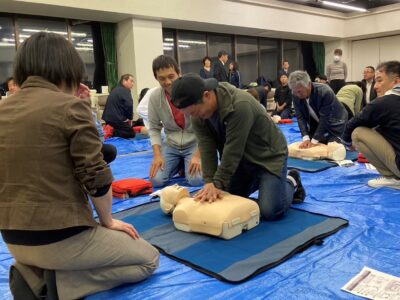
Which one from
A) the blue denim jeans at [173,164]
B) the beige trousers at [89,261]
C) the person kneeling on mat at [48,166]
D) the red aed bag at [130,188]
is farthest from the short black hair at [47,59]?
the blue denim jeans at [173,164]

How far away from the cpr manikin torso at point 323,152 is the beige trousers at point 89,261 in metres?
2.51

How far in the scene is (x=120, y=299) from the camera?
149 centimetres

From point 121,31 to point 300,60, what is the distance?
273 inches

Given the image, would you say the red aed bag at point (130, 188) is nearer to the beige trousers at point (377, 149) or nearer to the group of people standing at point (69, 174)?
the group of people standing at point (69, 174)

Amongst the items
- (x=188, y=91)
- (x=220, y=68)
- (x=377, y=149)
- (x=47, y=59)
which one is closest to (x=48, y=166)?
(x=47, y=59)

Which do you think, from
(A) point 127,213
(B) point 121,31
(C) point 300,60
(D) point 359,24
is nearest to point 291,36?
(C) point 300,60

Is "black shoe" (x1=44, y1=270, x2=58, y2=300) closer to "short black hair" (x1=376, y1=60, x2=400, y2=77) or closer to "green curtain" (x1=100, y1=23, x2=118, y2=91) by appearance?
"short black hair" (x1=376, y1=60, x2=400, y2=77)

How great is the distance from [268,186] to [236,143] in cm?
36

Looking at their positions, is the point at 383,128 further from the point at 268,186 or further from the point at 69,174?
the point at 69,174

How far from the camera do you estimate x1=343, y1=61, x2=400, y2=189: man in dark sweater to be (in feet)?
8.46

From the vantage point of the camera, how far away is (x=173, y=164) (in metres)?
3.24

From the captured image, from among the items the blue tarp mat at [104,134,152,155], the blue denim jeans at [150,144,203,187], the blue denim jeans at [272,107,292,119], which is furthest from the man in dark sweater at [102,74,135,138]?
the blue denim jeans at [272,107,292,119]

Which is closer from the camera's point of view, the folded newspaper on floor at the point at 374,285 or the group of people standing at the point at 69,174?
the group of people standing at the point at 69,174

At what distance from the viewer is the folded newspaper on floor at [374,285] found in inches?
54.4
